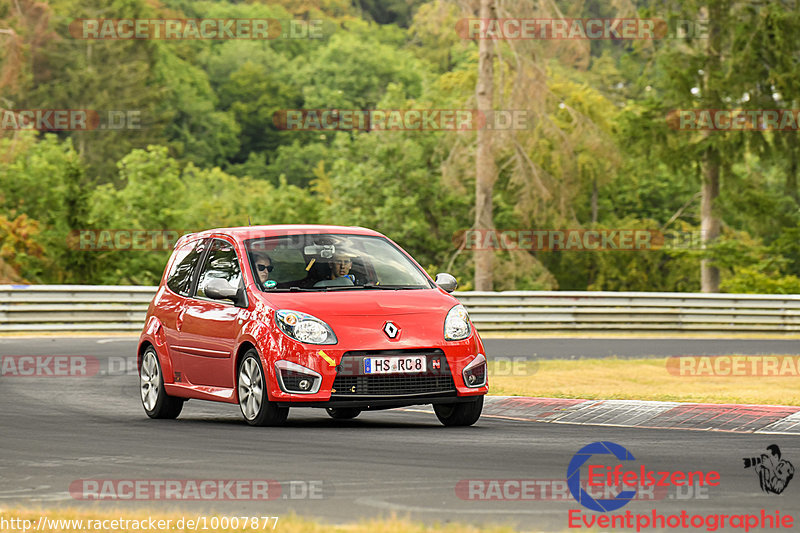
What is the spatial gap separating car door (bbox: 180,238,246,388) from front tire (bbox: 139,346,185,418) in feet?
1.51

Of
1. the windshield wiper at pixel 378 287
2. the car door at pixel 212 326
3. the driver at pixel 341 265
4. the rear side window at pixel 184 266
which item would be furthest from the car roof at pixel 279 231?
the windshield wiper at pixel 378 287

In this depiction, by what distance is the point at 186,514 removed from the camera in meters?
7.19

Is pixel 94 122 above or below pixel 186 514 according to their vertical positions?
above

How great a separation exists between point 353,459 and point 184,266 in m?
4.55

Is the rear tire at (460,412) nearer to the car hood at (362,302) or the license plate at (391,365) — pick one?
the license plate at (391,365)

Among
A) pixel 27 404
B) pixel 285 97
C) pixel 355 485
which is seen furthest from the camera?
pixel 285 97

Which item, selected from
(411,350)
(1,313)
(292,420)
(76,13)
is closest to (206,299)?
(292,420)

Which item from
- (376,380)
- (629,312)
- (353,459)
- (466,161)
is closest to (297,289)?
(376,380)

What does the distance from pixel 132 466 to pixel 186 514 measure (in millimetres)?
2131

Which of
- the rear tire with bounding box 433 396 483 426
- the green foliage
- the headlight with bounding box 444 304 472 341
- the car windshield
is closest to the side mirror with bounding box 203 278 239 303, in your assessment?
the car windshield

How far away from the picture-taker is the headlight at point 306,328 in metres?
11.2

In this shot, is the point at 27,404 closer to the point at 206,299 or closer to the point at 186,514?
the point at 206,299

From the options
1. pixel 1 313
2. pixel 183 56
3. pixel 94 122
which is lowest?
pixel 1 313

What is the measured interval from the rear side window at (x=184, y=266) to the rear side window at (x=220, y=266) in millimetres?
231
